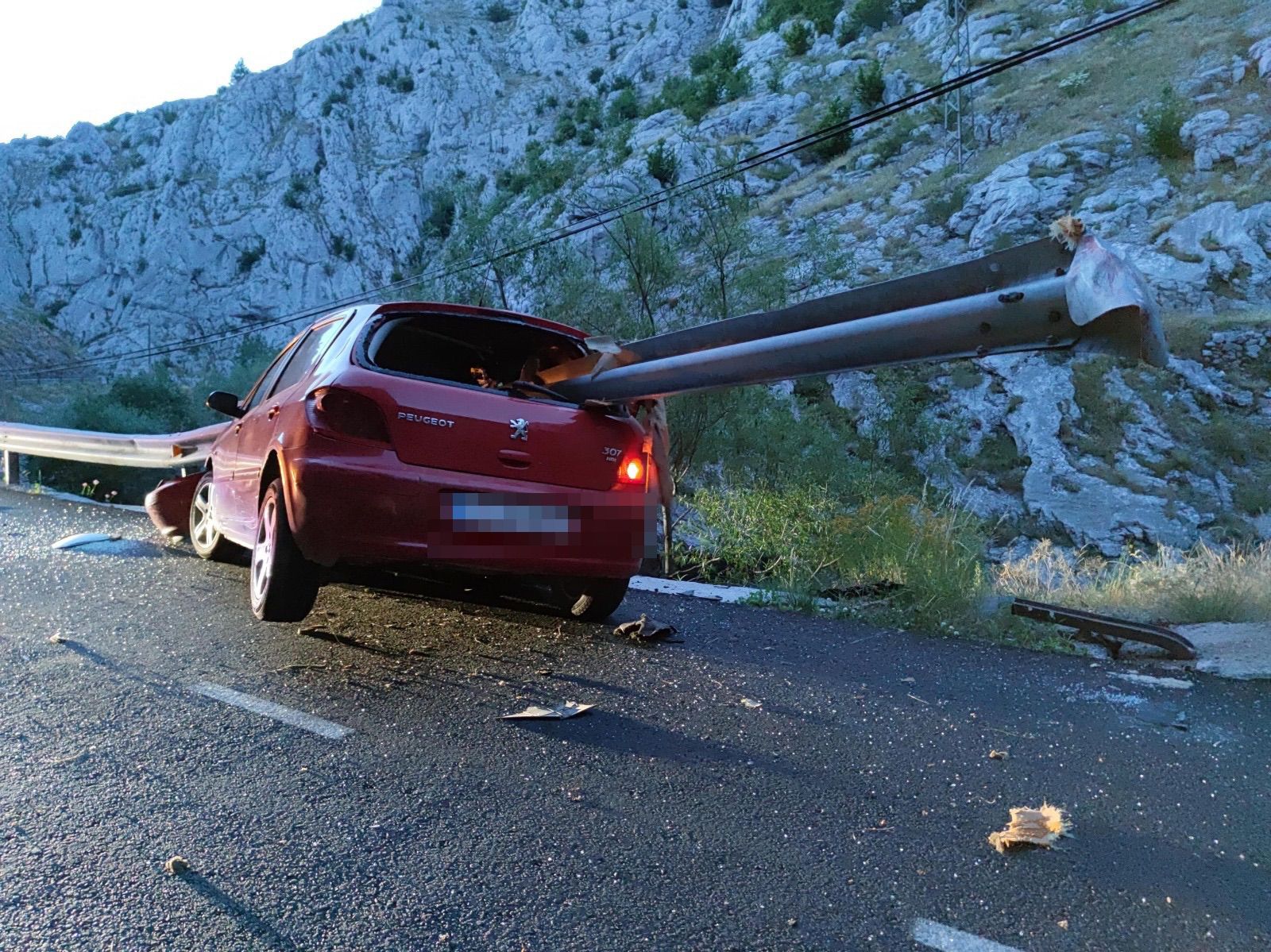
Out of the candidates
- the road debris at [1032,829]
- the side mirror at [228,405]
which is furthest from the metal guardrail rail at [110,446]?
the road debris at [1032,829]

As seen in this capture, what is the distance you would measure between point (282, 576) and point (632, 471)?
1831mm

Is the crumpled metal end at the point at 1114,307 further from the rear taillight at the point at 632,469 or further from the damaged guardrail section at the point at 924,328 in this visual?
the rear taillight at the point at 632,469

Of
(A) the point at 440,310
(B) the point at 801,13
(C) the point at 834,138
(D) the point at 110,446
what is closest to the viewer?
(A) the point at 440,310

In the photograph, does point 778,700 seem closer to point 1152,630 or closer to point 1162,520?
point 1152,630

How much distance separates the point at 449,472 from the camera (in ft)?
14.3

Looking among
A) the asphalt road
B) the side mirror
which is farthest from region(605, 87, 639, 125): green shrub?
the asphalt road

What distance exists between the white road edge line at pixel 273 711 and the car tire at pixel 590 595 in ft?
5.82

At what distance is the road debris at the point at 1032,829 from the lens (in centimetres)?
261

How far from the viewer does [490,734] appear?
3416 mm

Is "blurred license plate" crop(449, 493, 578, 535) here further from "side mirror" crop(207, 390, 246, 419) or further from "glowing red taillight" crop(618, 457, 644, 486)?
"side mirror" crop(207, 390, 246, 419)

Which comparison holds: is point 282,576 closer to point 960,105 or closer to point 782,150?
point 782,150

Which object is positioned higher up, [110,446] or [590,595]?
[110,446]

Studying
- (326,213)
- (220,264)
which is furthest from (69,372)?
(326,213)

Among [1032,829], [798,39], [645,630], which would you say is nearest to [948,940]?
[1032,829]
